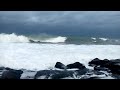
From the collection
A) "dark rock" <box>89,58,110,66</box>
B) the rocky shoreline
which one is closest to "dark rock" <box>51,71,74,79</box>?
the rocky shoreline

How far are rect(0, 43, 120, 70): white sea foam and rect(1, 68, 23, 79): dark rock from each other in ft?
0.16

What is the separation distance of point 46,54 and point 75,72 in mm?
344

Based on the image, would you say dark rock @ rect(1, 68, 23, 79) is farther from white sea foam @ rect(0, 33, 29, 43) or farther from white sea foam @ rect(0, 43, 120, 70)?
white sea foam @ rect(0, 33, 29, 43)

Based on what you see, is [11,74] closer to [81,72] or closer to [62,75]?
[62,75]

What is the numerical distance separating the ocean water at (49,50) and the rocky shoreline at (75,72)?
0.04 meters

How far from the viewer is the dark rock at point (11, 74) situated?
8.46 feet

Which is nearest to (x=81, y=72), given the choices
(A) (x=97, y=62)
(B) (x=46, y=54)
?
(A) (x=97, y=62)

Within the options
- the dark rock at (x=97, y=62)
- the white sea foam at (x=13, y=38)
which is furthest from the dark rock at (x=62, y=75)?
the white sea foam at (x=13, y=38)

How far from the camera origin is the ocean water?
2588 millimetres
